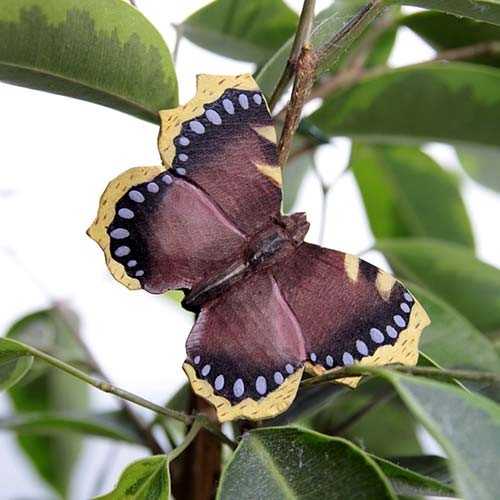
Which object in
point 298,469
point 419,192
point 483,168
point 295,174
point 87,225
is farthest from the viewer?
point 87,225

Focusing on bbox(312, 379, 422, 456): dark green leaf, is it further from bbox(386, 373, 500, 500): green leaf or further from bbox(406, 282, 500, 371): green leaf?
bbox(386, 373, 500, 500): green leaf

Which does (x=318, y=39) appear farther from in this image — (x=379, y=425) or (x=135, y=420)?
(x=379, y=425)

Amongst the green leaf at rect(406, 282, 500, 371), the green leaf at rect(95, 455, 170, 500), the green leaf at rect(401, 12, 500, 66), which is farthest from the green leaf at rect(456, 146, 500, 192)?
the green leaf at rect(95, 455, 170, 500)

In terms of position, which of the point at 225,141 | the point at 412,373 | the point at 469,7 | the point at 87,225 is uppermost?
the point at 469,7

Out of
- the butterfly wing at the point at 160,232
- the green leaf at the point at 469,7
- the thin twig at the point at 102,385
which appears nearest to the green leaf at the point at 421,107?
the green leaf at the point at 469,7

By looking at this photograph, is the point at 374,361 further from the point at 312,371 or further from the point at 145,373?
the point at 145,373

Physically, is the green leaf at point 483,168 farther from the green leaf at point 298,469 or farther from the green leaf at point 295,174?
the green leaf at point 298,469

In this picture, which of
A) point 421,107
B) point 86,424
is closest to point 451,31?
point 421,107
